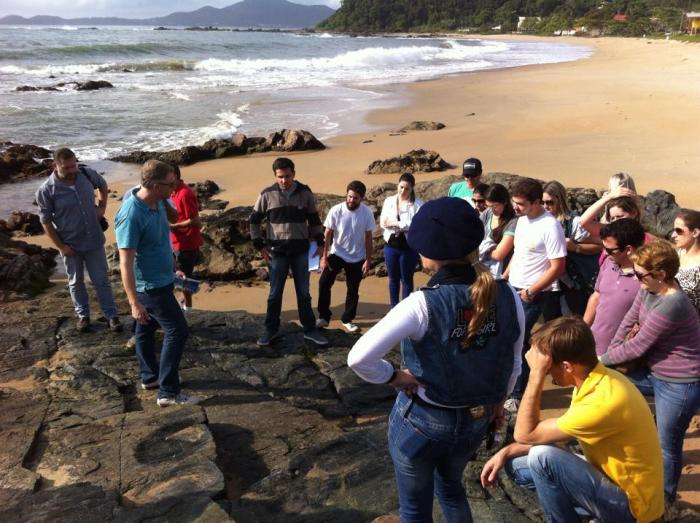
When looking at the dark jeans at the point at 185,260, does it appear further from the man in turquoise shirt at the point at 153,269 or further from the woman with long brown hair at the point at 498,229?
the woman with long brown hair at the point at 498,229

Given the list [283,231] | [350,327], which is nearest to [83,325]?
[283,231]

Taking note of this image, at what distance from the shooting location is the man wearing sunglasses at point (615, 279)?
153 inches

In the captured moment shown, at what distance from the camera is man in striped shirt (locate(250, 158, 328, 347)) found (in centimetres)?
568

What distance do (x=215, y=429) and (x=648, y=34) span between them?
289 feet

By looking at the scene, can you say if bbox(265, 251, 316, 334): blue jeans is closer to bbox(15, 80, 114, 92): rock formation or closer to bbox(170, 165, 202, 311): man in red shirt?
bbox(170, 165, 202, 311): man in red shirt

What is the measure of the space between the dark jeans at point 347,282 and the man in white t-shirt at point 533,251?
2079 mm

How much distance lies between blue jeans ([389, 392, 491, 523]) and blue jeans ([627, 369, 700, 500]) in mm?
1433

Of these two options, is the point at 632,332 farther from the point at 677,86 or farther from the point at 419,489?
the point at 677,86

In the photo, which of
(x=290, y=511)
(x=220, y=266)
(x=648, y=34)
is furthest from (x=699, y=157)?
(x=648, y=34)

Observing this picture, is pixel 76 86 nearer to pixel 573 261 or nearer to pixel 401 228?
pixel 401 228

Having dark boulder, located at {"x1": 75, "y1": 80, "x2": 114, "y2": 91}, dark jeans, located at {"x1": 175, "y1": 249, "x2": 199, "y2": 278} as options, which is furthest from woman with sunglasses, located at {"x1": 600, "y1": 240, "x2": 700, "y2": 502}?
dark boulder, located at {"x1": 75, "y1": 80, "x2": 114, "y2": 91}

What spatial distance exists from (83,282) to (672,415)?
511 centimetres

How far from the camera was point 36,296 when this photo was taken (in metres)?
7.36

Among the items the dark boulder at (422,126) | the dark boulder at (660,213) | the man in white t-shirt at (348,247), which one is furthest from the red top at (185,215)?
the dark boulder at (422,126)
